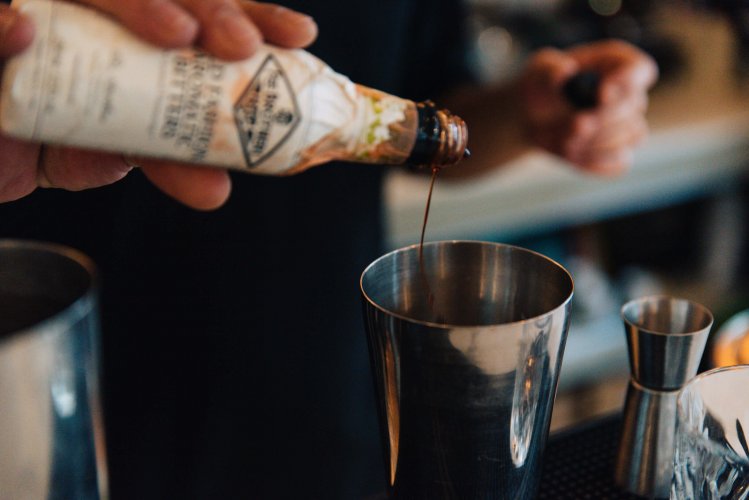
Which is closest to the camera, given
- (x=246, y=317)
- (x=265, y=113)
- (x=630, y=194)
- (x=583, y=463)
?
(x=265, y=113)

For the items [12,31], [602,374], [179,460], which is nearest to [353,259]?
[179,460]

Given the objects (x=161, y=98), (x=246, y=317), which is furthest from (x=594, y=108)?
(x=161, y=98)

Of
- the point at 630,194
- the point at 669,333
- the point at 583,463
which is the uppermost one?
the point at 669,333

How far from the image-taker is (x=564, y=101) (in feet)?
3.94

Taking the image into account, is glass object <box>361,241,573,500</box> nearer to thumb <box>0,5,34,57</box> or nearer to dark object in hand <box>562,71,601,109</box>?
thumb <box>0,5,34,57</box>

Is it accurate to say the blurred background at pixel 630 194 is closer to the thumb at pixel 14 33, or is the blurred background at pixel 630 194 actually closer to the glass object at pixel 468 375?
the glass object at pixel 468 375

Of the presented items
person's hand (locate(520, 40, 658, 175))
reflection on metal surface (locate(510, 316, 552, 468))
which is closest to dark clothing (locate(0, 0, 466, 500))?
person's hand (locate(520, 40, 658, 175))

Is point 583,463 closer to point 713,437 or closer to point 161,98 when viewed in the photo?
point 713,437

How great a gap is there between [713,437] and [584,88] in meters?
0.74

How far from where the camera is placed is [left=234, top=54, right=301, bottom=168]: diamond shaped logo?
0.47 metres

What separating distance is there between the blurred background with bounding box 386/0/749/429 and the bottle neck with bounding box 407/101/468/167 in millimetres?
1144

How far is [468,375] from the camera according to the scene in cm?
44

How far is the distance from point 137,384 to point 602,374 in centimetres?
145

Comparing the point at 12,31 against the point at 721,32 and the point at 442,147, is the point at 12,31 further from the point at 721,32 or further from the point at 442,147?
the point at 721,32
